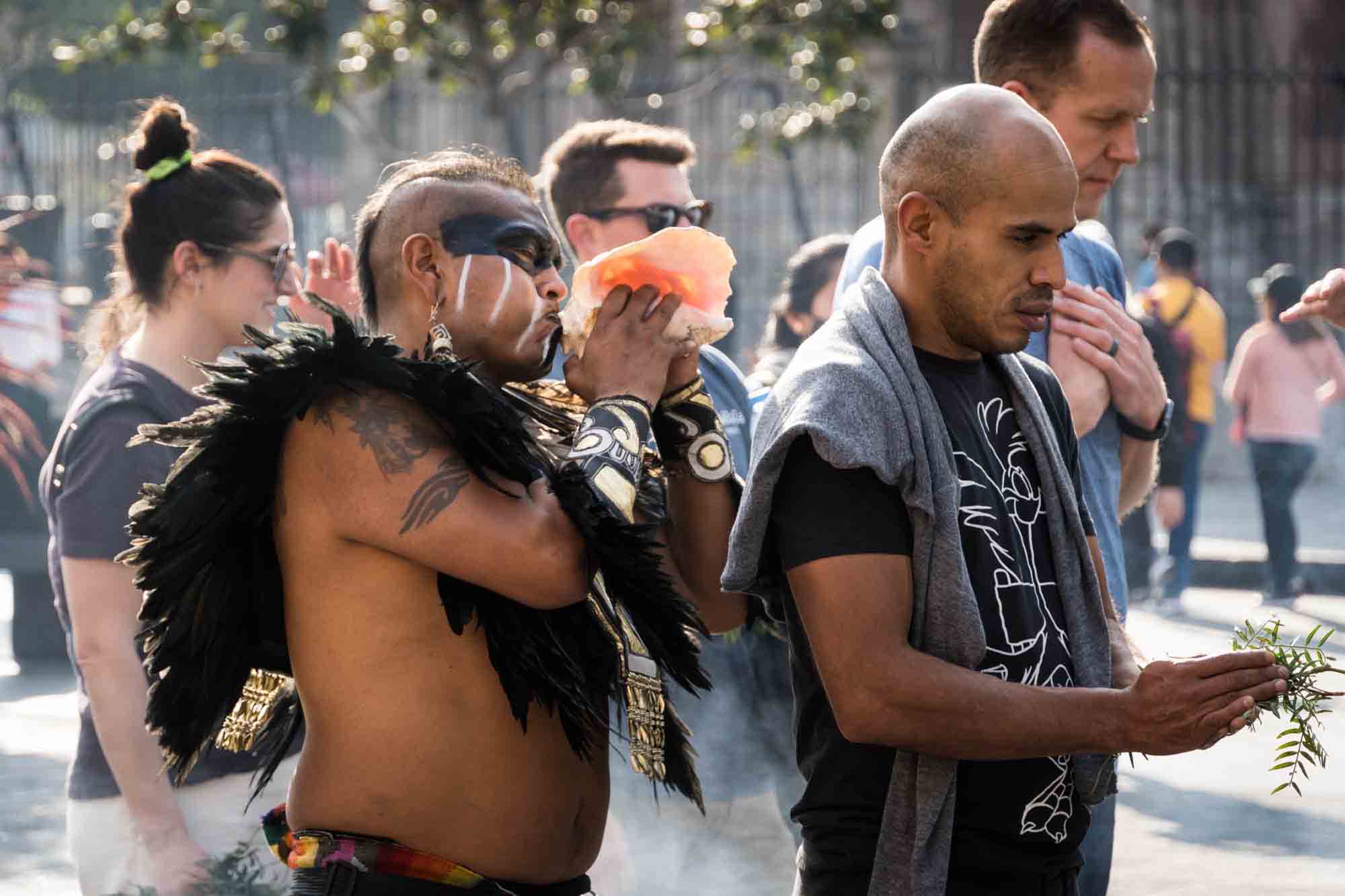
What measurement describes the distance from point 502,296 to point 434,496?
449 mm

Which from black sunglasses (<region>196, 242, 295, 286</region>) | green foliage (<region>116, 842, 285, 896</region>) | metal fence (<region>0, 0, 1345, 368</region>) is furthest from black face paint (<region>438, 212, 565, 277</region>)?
→ metal fence (<region>0, 0, 1345, 368</region>)

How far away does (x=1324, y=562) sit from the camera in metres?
12.2

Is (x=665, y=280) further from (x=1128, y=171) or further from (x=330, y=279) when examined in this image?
(x=1128, y=171)

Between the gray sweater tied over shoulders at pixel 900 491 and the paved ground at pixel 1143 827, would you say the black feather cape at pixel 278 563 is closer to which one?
the gray sweater tied over shoulders at pixel 900 491

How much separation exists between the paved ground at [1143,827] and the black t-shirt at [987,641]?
158 cm

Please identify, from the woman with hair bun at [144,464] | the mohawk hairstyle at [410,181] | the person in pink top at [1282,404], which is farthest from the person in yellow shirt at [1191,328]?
the mohawk hairstyle at [410,181]

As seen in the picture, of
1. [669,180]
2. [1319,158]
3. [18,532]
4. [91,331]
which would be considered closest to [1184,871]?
[669,180]

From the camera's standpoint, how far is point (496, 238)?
2891 millimetres

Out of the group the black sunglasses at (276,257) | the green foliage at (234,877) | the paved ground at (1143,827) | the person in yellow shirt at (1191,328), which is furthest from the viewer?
the person in yellow shirt at (1191,328)

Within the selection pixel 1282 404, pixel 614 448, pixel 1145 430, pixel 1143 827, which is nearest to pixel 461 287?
pixel 614 448

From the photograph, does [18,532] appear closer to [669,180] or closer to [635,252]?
[669,180]

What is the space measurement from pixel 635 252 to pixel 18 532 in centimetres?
Answer: 754

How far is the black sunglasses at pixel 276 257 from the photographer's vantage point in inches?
162

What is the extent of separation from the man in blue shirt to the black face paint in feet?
2.09
